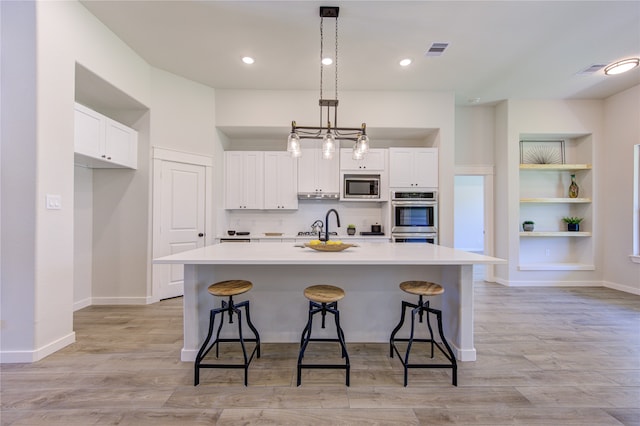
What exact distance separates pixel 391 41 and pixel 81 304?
16.7 ft

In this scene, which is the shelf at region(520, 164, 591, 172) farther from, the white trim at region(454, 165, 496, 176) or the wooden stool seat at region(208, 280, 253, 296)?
the wooden stool seat at region(208, 280, 253, 296)

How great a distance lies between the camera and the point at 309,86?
→ 4.14m

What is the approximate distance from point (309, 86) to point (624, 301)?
218 inches

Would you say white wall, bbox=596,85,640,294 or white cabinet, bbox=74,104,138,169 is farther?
white wall, bbox=596,85,640,294

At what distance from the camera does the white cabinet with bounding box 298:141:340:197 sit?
4504mm

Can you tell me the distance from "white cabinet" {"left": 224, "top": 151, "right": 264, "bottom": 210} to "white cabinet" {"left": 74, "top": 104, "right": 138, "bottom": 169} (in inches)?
52.2

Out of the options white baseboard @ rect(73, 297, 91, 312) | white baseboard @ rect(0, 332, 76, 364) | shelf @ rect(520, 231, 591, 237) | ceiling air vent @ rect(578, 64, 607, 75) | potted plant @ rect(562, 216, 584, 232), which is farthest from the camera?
potted plant @ rect(562, 216, 584, 232)

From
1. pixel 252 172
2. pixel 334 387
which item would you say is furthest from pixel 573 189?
pixel 252 172

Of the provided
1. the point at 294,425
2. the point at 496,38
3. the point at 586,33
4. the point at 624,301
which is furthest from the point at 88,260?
the point at 624,301

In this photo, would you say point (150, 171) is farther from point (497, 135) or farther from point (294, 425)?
point (497, 135)

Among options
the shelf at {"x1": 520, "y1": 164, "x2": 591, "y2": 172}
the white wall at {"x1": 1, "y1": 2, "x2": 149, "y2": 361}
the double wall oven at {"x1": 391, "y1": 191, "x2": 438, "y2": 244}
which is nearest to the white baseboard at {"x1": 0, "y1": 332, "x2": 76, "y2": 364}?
the white wall at {"x1": 1, "y1": 2, "x2": 149, "y2": 361}

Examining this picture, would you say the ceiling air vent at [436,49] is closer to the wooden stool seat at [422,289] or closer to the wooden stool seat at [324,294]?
the wooden stool seat at [422,289]

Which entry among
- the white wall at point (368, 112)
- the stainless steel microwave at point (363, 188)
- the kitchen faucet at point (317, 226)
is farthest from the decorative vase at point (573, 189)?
the kitchen faucet at point (317, 226)

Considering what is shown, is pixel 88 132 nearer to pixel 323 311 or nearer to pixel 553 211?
pixel 323 311
